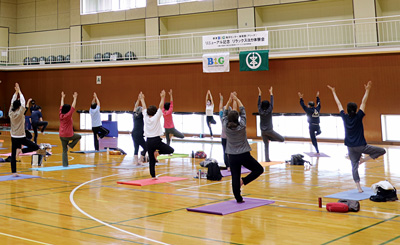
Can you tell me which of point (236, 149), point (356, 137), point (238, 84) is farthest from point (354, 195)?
point (238, 84)

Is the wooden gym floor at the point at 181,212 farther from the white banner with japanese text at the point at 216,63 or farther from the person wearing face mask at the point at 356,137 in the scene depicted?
the white banner with japanese text at the point at 216,63

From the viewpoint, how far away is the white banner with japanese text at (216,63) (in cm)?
2252

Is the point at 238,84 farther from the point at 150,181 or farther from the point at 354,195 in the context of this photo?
the point at 354,195

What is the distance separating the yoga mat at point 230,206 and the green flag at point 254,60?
586 inches

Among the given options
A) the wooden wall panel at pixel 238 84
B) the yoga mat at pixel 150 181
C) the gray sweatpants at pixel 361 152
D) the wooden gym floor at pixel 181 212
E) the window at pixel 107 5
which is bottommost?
the wooden gym floor at pixel 181 212

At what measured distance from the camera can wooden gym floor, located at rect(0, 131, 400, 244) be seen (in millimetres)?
5082

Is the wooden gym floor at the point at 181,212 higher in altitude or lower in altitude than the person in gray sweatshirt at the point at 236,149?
lower

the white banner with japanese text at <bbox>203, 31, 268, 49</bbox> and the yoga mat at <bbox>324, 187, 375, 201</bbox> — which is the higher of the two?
the white banner with japanese text at <bbox>203, 31, 268, 49</bbox>

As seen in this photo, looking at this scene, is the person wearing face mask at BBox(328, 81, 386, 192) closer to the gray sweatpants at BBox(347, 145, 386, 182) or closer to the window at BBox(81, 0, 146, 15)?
the gray sweatpants at BBox(347, 145, 386, 182)

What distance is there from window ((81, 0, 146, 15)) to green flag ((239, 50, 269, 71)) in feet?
29.0

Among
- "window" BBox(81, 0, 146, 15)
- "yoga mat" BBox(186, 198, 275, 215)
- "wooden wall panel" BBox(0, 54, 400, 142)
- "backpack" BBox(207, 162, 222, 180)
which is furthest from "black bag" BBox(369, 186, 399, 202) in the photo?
"window" BBox(81, 0, 146, 15)

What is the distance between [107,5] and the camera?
28.1 m

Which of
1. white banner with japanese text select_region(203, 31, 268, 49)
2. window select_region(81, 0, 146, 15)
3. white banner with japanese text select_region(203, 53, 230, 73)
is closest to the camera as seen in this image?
white banner with japanese text select_region(203, 31, 268, 49)

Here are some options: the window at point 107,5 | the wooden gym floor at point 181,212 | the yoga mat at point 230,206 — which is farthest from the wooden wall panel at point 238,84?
the yoga mat at point 230,206
